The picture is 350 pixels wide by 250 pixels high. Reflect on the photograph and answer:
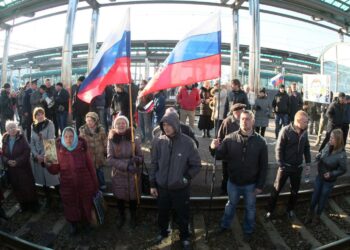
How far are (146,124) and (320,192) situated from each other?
5.00m

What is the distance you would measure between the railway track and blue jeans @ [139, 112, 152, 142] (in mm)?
3451

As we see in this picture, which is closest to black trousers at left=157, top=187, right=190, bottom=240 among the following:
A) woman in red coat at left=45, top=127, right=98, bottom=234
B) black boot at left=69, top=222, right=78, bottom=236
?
woman in red coat at left=45, top=127, right=98, bottom=234

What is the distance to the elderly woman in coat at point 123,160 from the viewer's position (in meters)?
4.88

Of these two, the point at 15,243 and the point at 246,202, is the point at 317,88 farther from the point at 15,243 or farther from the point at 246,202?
the point at 15,243

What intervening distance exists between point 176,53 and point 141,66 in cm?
2960

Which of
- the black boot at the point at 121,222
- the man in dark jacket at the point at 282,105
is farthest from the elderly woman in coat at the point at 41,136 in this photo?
the man in dark jacket at the point at 282,105

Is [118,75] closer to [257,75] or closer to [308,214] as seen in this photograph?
[308,214]

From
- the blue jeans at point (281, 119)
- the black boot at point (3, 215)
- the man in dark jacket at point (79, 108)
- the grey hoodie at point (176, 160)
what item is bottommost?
the black boot at point (3, 215)

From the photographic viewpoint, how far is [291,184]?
18.2ft

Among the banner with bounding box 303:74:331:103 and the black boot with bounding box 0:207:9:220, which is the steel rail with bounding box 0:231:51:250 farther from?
the banner with bounding box 303:74:331:103

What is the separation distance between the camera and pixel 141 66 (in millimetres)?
33938

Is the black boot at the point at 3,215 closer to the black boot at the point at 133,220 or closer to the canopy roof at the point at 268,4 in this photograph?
the black boot at the point at 133,220

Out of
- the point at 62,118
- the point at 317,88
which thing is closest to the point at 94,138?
the point at 62,118

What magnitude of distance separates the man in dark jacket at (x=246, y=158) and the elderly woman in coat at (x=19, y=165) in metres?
3.10
